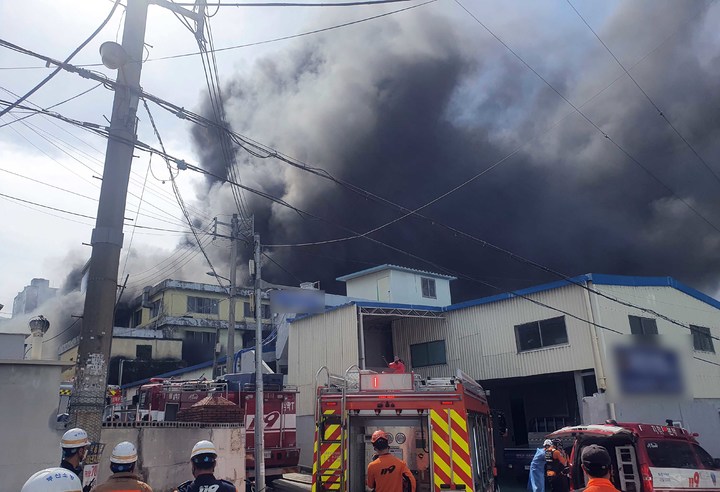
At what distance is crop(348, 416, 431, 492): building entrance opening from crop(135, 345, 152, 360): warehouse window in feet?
122

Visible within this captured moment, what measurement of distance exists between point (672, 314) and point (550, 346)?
4673 millimetres

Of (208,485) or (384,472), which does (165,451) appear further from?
(208,485)

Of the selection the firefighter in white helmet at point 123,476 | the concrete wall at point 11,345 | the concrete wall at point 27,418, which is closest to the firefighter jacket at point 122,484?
the firefighter in white helmet at point 123,476

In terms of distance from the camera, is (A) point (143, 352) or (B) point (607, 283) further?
(A) point (143, 352)

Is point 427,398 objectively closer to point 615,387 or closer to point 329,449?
point 329,449

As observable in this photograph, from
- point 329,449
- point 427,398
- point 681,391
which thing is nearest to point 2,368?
point 329,449

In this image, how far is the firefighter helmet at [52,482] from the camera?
2.45 metres

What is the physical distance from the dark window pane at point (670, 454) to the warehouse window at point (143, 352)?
39.0 m

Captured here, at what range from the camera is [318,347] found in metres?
21.1

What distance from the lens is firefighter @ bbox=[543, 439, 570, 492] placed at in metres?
9.55

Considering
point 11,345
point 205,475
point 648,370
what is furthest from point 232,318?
point 205,475

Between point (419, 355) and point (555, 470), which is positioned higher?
point (419, 355)

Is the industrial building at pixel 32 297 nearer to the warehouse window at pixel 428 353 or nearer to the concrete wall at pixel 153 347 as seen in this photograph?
the concrete wall at pixel 153 347

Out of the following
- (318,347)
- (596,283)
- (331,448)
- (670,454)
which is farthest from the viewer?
(318,347)
